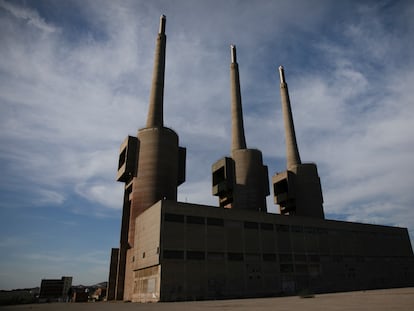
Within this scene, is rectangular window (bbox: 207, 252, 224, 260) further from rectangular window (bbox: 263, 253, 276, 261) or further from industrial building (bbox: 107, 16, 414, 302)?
rectangular window (bbox: 263, 253, 276, 261)

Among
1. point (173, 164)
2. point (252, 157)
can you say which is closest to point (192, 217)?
point (173, 164)

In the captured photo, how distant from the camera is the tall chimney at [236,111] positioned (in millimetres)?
65375

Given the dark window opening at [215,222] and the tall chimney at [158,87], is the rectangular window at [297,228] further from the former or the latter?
the tall chimney at [158,87]

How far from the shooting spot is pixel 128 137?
51.6 metres

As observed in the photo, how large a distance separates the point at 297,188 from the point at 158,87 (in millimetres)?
34230

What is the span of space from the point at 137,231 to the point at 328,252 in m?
29.1

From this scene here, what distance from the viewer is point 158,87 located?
5756 centimetres

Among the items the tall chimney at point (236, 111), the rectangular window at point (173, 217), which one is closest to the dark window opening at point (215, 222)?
the rectangular window at point (173, 217)

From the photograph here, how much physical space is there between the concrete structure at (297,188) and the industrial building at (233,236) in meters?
0.21

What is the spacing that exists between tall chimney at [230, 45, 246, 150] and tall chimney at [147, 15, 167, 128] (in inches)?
709

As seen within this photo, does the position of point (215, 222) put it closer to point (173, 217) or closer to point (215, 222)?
point (215, 222)

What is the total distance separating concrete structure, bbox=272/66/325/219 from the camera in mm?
61250

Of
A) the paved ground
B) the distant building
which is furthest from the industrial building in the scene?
the distant building

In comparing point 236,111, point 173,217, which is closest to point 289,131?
point 236,111
